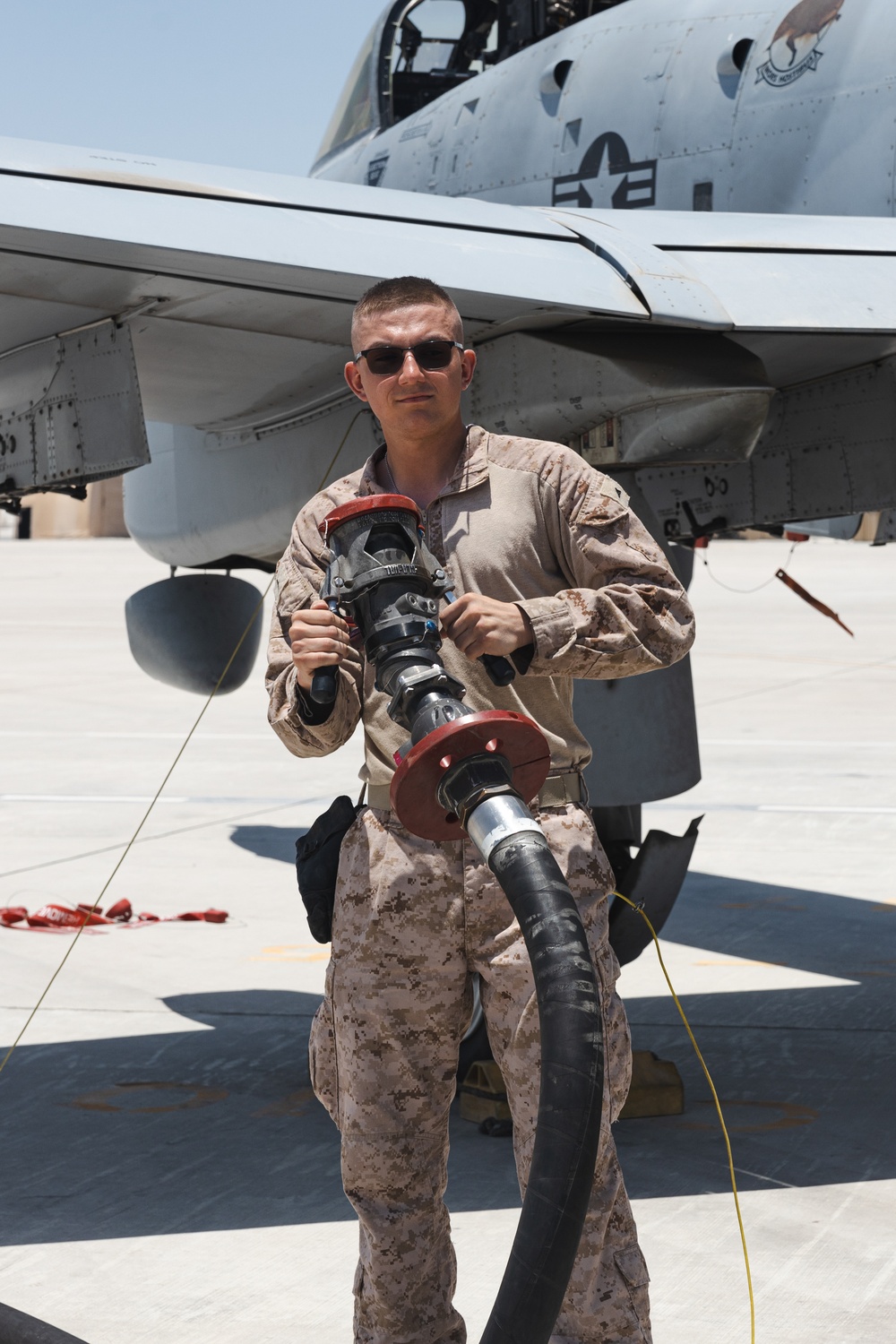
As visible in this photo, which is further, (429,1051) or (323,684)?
(429,1051)

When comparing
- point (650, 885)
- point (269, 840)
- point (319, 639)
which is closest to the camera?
point (319, 639)

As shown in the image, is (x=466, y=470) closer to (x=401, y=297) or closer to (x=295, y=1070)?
(x=401, y=297)

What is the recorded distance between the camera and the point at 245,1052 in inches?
228

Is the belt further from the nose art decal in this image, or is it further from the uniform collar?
the nose art decal

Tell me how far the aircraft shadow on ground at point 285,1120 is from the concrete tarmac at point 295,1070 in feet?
0.04

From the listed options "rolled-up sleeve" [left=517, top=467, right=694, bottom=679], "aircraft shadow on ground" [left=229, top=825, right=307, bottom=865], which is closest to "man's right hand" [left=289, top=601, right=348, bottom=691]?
"rolled-up sleeve" [left=517, top=467, right=694, bottom=679]

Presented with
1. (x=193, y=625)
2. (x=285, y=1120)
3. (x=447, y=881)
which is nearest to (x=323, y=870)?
(x=447, y=881)

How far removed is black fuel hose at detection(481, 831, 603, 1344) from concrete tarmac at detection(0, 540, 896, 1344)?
184 centimetres

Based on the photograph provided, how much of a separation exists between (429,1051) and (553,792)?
0.52 metres

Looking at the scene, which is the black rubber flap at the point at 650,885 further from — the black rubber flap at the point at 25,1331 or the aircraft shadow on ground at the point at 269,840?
the aircraft shadow on ground at the point at 269,840

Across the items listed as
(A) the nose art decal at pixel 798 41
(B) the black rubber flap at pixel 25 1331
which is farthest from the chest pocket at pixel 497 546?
(A) the nose art decal at pixel 798 41

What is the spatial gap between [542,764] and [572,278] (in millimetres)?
2059

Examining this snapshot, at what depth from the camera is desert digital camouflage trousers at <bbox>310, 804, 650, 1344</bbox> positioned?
2.95m

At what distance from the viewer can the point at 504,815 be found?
2238 millimetres
